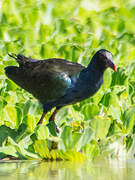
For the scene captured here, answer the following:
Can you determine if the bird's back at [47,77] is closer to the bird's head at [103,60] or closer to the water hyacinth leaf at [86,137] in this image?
the bird's head at [103,60]

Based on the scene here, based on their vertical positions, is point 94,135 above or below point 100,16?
below

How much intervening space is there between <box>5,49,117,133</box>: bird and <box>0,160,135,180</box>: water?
712mm

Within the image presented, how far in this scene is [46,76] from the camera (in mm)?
4945

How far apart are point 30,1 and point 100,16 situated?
1142mm

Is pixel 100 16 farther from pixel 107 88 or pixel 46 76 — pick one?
pixel 46 76

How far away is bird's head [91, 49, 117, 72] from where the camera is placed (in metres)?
4.91

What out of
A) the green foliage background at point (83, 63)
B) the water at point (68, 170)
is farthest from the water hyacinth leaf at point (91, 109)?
the water at point (68, 170)

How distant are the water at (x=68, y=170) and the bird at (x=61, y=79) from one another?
0.71m

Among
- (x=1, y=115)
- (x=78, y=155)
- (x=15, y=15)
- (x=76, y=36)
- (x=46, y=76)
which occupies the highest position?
(x=15, y=15)

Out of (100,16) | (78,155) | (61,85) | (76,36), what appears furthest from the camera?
(100,16)

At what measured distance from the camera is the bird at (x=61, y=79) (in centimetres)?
489

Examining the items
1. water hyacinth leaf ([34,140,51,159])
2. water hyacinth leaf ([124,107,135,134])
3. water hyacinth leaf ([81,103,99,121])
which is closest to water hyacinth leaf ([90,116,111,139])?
water hyacinth leaf ([124,107,135,134])

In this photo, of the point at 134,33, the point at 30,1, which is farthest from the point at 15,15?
the point at 134,33

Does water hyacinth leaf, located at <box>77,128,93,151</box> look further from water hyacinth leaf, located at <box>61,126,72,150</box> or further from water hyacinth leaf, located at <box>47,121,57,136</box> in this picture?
water hyacinth leaf, located at <box>47,121,57,136</box>
